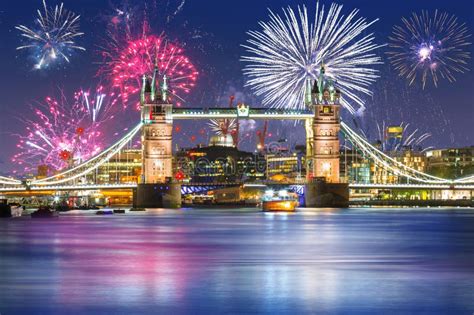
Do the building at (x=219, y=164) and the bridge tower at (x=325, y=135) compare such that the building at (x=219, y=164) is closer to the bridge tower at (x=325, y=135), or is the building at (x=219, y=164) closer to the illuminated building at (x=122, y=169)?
the illuminated building at (x=122, y=169)

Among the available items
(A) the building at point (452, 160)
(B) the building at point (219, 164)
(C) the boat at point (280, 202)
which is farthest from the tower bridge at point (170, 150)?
(A) the building at point (452, 160)

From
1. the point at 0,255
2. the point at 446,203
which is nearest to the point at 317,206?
the point at 446,203

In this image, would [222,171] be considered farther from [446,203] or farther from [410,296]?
[410,296]

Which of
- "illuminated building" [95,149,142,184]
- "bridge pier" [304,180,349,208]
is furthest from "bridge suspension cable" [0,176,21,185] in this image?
"illuminated building" [95,149,142,184]

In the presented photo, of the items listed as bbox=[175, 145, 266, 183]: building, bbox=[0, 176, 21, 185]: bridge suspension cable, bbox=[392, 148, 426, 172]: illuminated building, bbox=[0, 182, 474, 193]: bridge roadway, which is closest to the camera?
bbox=[0, 182, 474, 193]: bridge roadway

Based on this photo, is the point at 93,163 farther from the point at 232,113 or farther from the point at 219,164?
the point at 219,164

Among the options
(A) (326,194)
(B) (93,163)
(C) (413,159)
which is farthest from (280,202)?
(C) (413,159)

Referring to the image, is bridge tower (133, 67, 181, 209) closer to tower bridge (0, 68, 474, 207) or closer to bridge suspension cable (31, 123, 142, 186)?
tower bridge (0, 68, 474, 207)

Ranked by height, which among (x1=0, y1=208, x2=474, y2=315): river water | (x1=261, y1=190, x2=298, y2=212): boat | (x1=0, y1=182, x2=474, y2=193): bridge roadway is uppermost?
(x1=0, y1=182, x2=474, y2=193): bridge roadway
